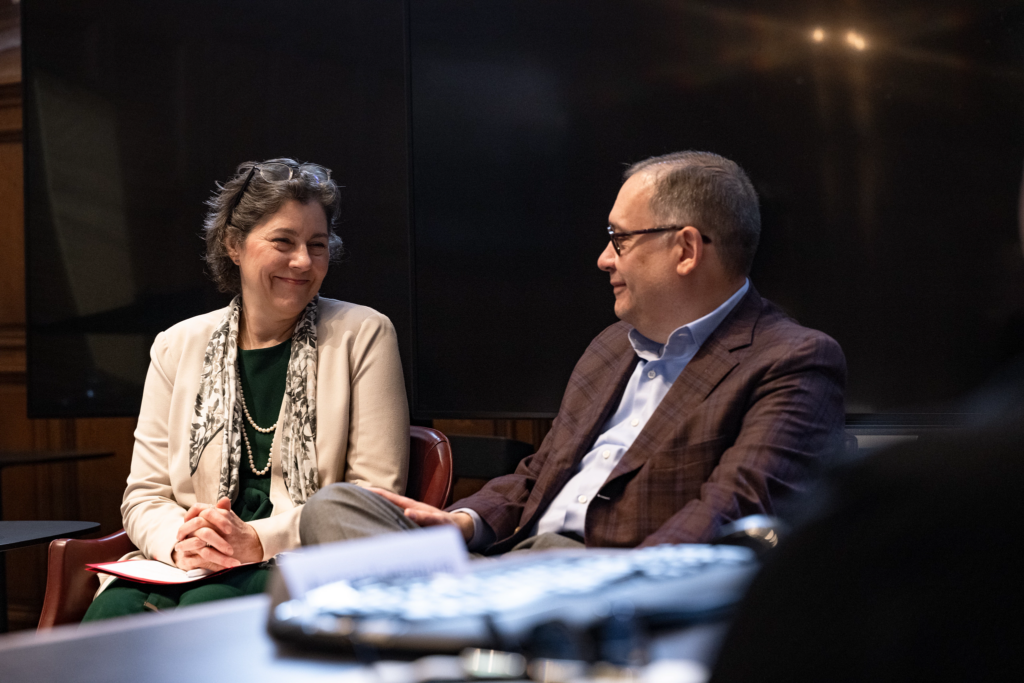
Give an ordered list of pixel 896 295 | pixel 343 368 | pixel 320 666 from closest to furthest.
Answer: pixel 320 666, pixel 896 295, pixel 343 368

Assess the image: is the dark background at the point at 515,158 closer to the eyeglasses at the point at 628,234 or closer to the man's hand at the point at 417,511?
the eyeglasses at the point at 628,234

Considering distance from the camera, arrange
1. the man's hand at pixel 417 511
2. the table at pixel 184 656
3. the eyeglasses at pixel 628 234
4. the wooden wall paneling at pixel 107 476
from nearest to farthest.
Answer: the table at pixel 184 656
the man's hand at pixel 417 511
the eyeglasses at pixel 628 234
the wooden wall paneling at pixel 107 476

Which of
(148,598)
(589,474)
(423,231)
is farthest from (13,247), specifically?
(589,474)

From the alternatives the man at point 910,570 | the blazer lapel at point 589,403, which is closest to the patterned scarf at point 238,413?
the blazer lapel at point 589,403

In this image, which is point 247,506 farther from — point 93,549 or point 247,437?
point 93,549

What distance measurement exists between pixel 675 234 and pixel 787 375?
450 mm

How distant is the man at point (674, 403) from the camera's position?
1.62 metres

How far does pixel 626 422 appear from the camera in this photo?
1962 millimetres

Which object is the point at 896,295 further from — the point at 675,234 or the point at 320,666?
the point at 320,666

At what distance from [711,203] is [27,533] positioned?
1844 millimetres

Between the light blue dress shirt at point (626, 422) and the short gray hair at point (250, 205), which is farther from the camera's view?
the short gray hair at point (250, 205)

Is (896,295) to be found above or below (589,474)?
above

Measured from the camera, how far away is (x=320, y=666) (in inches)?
19.2

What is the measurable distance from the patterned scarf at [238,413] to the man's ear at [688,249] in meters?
0.94
